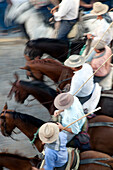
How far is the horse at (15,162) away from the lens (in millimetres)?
3441

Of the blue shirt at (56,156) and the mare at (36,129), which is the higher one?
the blue shirt at (56,156)

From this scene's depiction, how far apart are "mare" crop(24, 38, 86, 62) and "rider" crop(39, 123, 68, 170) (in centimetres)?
278

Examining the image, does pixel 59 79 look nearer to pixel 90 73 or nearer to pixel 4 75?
pixel 90 73

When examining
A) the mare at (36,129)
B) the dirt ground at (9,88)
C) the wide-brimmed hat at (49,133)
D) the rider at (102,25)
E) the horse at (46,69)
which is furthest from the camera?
the rider at (102,25)

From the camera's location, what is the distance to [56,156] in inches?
129

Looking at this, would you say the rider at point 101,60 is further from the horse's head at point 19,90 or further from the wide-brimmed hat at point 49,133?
the wide-brimmed hat at point 49,133

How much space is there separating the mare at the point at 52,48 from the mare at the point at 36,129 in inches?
79.2

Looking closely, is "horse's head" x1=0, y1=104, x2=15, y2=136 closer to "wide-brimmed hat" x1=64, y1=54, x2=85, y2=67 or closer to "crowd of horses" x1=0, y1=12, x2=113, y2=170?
"crowd of horses" x1=0, y1=12, x2=113, y2=170

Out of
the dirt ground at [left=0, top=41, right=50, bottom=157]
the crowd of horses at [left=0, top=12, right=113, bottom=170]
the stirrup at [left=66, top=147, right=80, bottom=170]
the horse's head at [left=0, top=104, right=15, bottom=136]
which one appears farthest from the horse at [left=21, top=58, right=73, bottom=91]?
the stirrup at [left=66, top=147, right=80, bottom=170]

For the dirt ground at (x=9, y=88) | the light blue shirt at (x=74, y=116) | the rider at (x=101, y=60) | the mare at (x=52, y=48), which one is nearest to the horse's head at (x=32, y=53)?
the mare at (x=52, y=48)

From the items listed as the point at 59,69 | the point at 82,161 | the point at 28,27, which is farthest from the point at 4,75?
the point at 82,161

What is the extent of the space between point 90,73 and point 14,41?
600 cm

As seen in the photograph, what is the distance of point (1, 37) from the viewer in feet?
33.2

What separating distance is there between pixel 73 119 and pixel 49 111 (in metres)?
1.10
